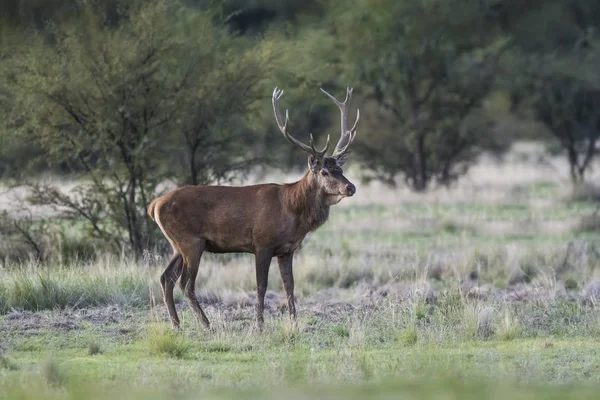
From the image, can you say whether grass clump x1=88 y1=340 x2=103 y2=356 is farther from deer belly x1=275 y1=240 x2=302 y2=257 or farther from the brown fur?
deer belly x1=275 y1=240 x2=302 y2=257

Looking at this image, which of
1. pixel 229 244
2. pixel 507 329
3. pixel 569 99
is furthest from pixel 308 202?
pixel 569 99

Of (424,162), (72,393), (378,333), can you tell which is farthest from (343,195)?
(424,162)

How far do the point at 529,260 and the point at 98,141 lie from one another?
7246 millimetres

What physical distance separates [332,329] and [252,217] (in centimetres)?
154

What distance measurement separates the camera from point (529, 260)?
19844 millimetres

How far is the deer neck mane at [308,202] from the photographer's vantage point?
13539 millimetres

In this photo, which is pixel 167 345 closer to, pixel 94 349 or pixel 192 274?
pixel 94 349

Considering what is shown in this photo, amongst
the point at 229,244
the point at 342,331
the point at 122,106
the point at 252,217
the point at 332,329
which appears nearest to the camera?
the point at 342,331

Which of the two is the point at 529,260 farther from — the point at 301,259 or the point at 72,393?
the point at 72,393

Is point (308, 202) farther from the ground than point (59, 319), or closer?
farther from the ground

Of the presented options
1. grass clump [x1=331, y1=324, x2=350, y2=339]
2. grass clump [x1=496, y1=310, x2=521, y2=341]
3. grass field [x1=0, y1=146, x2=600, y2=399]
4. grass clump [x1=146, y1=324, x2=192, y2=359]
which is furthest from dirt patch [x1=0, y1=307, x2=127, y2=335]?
grass clump [x1=496, y1=310, x2=521, y2=341]

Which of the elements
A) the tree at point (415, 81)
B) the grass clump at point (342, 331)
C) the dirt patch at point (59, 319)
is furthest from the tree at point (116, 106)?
the tree at point (415, 81)

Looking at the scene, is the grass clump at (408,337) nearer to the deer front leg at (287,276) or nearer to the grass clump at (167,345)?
the deer front leg at (287,276)

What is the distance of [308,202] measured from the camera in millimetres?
13562
